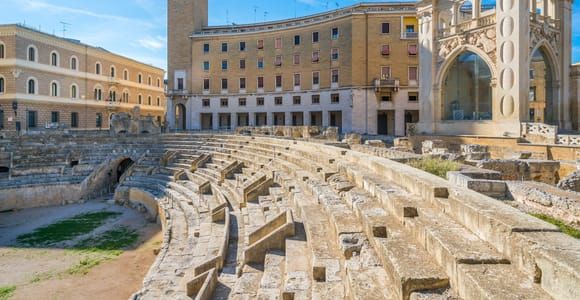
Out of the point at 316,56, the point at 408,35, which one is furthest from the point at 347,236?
the point at 316,56

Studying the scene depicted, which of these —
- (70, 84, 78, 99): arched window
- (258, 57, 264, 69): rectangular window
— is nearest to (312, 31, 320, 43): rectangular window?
(258, 57, 264, 69): rectangular window

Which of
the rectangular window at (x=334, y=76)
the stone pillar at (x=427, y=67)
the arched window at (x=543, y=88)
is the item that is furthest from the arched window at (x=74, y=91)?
the arched window at (x=543, y=88)

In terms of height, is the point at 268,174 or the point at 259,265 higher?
the point at 268,174

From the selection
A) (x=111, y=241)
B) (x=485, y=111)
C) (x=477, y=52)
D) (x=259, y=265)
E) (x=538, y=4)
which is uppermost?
(x=538, y=4)

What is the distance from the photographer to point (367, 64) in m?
33.6

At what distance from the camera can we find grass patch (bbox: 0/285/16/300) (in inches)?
357

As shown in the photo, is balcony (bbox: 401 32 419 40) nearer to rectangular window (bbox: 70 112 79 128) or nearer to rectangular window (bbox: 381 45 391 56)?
rectangular window (bbox: 381 45 391 56)

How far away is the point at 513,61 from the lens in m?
18.8

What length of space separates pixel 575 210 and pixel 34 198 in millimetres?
23318

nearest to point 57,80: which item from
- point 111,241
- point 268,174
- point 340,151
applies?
point 111,241

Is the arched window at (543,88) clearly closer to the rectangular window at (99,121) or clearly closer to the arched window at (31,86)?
the arched window at (31,86)

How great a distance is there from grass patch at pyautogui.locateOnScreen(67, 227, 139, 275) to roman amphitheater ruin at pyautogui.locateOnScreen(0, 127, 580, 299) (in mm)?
1563

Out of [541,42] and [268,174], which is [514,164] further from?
[541,42]

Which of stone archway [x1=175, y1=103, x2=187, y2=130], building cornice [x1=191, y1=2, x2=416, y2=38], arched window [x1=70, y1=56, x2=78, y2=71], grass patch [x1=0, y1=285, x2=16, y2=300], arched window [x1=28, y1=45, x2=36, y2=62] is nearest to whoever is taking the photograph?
grass patch [x1=0, y1=285, x2=16, y2=300]
